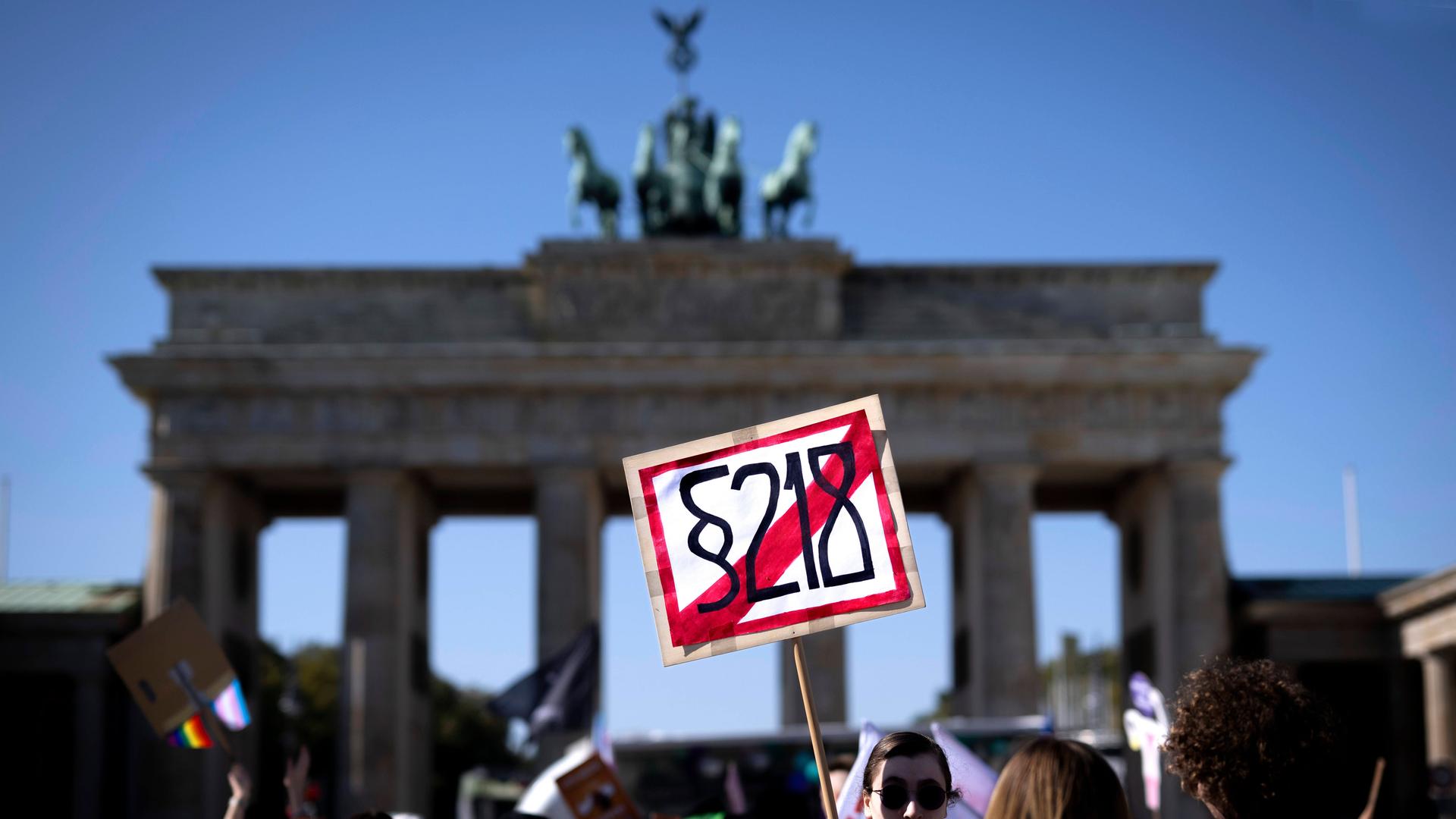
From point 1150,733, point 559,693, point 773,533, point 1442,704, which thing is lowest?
Result: point 1442,704

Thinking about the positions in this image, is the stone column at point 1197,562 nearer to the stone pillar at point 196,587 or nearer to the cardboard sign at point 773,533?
the stone pillar at point 196,587

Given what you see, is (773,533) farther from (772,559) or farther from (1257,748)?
(1257,748)

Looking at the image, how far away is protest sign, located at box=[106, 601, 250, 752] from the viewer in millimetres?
13523

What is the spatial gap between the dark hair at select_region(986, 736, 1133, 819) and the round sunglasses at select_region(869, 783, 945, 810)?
3.26 ft

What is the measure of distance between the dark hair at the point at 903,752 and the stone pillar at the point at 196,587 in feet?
147

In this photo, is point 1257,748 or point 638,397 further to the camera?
point 638,397

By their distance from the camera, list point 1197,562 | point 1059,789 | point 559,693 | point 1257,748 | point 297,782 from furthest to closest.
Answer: point 1197,562 → point 559,693 → point 297,782 → point 1257,748 → point 1059,789

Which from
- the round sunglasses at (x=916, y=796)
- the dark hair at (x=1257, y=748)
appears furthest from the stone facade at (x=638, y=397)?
the dark hair at (x=1257, y=748)

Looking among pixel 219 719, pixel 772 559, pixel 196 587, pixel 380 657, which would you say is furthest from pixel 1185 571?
pixel 772 559

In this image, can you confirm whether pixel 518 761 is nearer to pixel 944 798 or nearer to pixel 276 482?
pixel 276 482

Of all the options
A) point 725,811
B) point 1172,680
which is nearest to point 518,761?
point 1172,680

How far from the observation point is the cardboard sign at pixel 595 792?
14789 millimetres

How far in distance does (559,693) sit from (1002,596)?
704 inches

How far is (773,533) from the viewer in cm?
867
